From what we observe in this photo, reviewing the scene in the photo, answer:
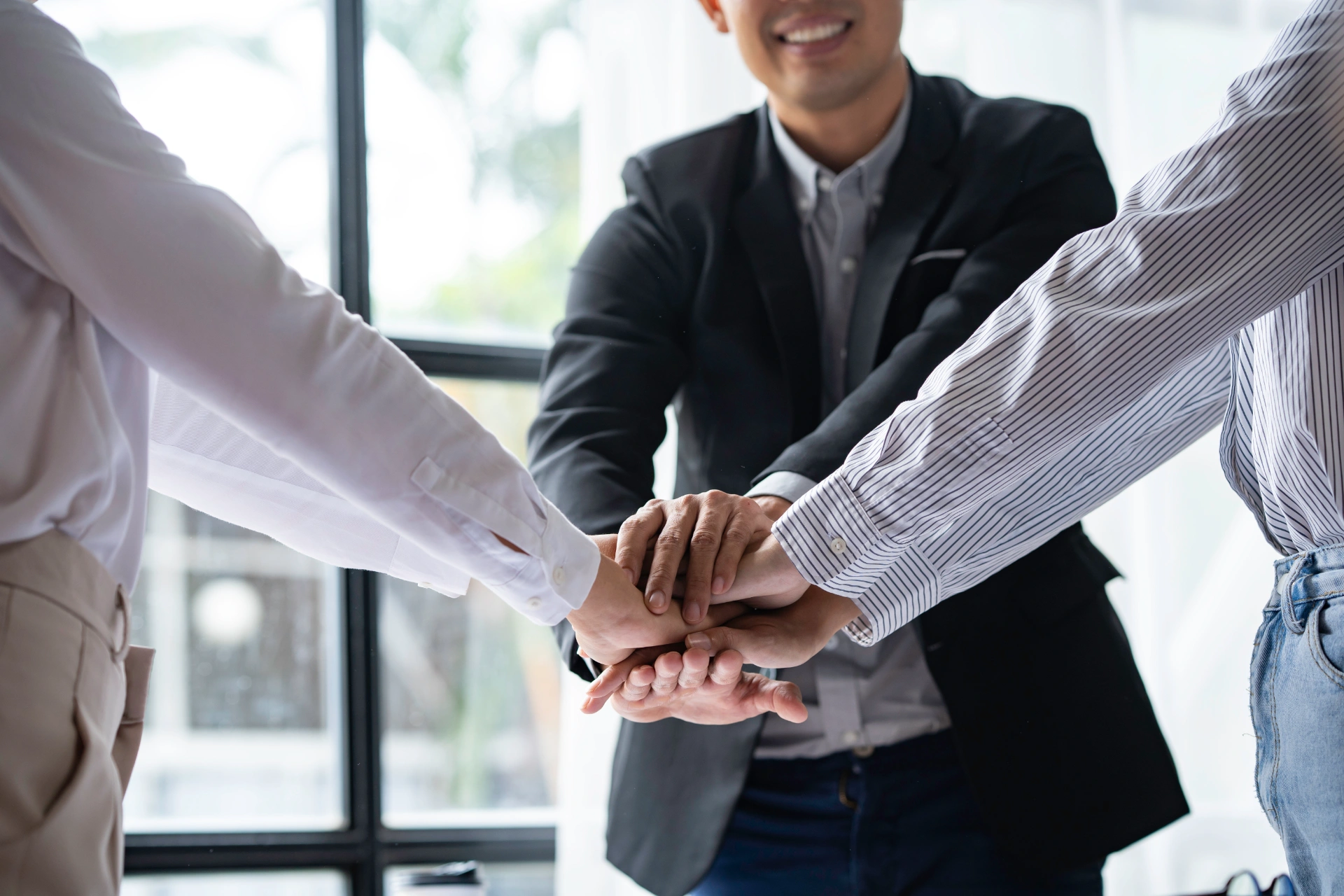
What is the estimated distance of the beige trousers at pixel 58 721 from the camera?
732mm

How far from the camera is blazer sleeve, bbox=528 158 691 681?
1.54 m

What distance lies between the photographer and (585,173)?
7.97ft

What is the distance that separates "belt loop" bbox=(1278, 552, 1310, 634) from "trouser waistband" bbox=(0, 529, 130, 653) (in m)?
0.94

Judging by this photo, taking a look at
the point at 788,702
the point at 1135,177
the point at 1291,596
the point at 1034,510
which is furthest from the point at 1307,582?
the point at 1135,177

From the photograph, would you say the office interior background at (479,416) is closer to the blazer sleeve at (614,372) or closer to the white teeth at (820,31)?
the blazer sleeve at (614,372)

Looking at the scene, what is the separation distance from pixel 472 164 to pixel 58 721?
2.09 metres

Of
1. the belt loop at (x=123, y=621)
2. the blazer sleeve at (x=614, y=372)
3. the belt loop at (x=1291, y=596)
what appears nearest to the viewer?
the belt loop at (x=123, y=621)

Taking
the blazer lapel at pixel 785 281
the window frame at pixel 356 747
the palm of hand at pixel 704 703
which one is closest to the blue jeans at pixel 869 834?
the palm of hand at pixel 704 703

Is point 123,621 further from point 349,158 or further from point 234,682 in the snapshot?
point 349,158

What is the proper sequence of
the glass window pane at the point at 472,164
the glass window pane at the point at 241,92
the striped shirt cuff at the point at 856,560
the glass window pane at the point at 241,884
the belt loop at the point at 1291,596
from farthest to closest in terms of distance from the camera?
the glass window pane at the point at 472,164
the glass window pane at the point at 241,92
the glass window pane at the point at 241,884
the striped shirt cuff at the point at 856,560
the belt loop at the point at 1291,596

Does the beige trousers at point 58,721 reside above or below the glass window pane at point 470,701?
below

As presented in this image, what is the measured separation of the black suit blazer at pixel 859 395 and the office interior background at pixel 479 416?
729 millimetres

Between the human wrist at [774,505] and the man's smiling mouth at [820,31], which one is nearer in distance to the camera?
the human wrist at [774,505]

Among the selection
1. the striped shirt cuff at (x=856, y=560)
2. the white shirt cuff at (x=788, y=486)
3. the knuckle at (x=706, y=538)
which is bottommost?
the striped shirt cuff at (x=856, y=560)
